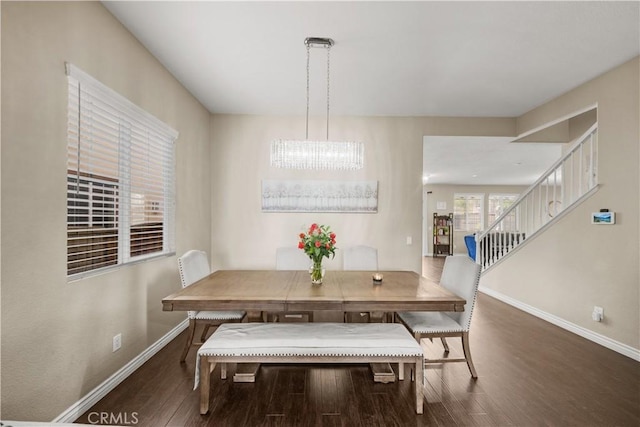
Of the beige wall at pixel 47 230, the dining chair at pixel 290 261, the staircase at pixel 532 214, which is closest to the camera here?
the beige wall at pixel 47 230

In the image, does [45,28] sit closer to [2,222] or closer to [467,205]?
[2,222]

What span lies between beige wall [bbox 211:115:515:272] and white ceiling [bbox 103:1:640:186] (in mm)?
559

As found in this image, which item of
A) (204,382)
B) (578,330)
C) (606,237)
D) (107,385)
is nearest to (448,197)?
(578,330)

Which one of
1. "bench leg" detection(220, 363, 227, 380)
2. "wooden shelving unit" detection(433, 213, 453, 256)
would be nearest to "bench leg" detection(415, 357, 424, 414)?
"bench leg" detection(220, 363, 227, 380)

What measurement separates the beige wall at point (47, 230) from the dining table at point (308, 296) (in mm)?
550

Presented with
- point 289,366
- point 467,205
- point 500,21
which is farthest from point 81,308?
point 467,205

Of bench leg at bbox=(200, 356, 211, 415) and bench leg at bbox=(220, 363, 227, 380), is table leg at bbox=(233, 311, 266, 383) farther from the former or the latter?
bench leg at bbox=(200, 356, 211, 415)

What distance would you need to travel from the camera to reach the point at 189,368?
106 inches

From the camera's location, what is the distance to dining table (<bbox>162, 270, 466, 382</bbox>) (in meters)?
2.10

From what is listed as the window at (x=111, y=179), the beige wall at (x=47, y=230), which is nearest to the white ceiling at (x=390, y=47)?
the beige wall at (x=47, y=230)

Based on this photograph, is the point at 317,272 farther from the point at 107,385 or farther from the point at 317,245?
the point at 107,385

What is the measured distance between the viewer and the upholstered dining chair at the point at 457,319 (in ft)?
7.97

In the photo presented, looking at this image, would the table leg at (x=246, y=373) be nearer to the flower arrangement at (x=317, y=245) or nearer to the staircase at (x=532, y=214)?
the flower arrangement at (x=317, y=245)

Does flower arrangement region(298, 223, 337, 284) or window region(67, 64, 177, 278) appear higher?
window region(67, 64, 177, 278)
